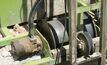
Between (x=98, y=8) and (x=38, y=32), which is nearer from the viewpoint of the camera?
(x=38, y=32)

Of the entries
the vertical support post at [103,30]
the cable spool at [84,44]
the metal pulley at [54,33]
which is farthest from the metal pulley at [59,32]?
the vertical support post at [103,30]

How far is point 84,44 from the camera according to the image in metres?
3.06

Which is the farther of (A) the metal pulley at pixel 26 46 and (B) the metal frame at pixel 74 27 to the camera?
(A) the metal pulley at pixel 26 46

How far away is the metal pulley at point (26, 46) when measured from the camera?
2.97 m

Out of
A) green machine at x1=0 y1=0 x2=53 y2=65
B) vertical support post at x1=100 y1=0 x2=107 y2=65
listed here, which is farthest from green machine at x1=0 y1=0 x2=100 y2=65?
vertical support post at x1=100 y1=0 x2=107 y2=65

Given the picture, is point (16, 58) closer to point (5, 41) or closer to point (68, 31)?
point (5, 41)

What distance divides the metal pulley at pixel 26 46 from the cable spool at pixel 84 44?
0.34 meters

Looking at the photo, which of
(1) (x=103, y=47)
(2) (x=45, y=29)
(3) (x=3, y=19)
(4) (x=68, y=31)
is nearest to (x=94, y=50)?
(1) (x=103, y=47)

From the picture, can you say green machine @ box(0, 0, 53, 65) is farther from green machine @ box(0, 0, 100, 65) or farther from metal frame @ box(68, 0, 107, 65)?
metal frame @ box(68, 0, 107, 65)

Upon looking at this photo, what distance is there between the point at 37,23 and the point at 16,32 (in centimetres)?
23

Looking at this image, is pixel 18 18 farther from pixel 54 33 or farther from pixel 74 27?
pixel 74 27

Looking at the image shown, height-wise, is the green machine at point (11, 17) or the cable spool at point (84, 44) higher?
the green machine at point (11, 17)

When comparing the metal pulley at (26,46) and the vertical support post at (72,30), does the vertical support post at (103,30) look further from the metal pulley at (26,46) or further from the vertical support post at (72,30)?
the metal pulley at (26,46)

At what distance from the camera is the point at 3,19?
328 cm
